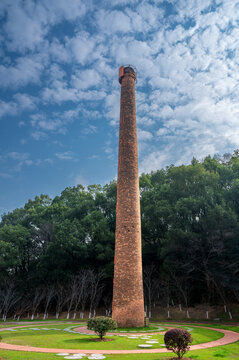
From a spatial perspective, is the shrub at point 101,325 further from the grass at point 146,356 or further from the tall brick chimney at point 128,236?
the tall brick chimney at point 128,236

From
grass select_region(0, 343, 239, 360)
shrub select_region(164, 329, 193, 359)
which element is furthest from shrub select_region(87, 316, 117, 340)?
shrub select_region(164, 329, 193, 359)

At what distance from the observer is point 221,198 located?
2522 cm

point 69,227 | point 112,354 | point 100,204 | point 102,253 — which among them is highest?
point 100,204

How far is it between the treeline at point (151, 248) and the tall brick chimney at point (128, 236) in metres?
9.46

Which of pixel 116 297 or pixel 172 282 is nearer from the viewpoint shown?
pixel 116 297

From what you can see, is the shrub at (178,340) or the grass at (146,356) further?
the grass at (146,356)

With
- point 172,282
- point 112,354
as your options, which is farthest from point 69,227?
point 112,354

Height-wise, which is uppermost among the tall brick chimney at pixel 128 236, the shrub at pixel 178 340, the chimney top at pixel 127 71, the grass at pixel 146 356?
the chimney top at pixel 127 71

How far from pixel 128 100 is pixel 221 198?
1256 cm

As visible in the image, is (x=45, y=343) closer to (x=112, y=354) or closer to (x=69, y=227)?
(x=112, y=354)

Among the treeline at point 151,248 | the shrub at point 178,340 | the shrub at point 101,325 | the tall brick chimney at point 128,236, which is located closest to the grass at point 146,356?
the shrub at point 178,340

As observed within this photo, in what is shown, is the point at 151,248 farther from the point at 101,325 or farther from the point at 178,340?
the point at 178,340

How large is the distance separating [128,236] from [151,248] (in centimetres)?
1444

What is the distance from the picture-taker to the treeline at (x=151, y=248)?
24312mm
